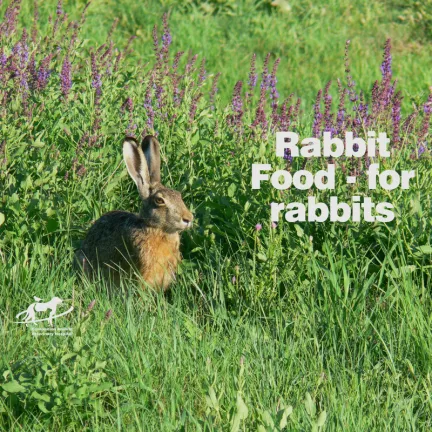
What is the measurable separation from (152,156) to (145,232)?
1.49 feet

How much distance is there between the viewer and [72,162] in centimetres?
602

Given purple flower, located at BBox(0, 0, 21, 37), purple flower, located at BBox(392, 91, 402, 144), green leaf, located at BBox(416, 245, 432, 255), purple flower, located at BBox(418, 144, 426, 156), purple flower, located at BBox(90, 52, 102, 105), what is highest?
purple flower, located at BBox(0, 0, 21, 37)

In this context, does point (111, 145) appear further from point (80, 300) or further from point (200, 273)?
point (80, 300)

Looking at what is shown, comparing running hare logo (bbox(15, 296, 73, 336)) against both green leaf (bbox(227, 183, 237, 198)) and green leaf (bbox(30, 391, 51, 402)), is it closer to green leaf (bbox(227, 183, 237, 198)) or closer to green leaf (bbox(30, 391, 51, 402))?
green leaf (bbox(30, 391, 51, 402))

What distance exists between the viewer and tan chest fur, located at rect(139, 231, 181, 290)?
5.44m

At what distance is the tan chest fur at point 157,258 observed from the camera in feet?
17.9

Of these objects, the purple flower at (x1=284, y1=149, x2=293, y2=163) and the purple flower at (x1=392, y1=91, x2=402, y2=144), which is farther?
the purple flower at (x1=392, y1=91, x2=402, y2=144)

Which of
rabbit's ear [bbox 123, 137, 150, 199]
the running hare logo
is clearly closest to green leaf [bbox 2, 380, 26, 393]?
the running hare logo

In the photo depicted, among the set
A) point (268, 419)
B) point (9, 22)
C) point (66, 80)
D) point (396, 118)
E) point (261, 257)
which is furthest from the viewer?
point (9, 22)

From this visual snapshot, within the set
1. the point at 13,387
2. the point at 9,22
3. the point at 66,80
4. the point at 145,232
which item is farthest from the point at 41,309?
the point at 9,22

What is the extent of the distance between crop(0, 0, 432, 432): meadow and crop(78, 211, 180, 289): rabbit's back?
111mm

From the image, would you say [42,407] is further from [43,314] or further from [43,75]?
[43,75]

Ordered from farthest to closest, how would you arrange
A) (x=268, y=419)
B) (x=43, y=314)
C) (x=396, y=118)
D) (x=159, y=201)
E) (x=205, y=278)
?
(x=396, y=118) < (x=159, y=201) < (x=205, y=278) < (x=43, y=314) < (x=268, y=419)

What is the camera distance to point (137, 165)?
18.2 feet
